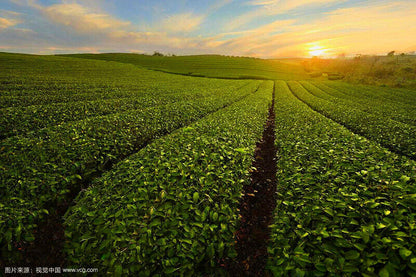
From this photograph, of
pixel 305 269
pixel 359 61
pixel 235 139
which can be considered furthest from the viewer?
pixel 359 61

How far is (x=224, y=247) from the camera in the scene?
4340mm

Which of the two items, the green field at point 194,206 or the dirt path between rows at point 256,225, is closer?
the green field at point 194,206

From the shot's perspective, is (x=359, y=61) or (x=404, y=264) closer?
(x=404, y=264)

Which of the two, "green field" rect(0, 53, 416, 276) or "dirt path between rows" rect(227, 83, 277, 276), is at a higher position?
"green field" rect(0, 53, 416, 276)

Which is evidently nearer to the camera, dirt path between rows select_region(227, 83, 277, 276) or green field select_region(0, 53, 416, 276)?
green field select_region(0, 53, 416, 276)

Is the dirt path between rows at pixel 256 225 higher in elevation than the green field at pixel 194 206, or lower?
lower

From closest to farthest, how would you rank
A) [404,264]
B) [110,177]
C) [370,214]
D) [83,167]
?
[404,264], [370,214], [110,177], [83,167]

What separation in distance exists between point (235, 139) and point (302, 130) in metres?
5.00

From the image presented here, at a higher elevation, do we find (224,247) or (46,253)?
(224,247)

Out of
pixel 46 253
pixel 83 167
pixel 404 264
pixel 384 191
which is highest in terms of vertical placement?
pixel 384 191

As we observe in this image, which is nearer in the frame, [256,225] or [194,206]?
[194,206]

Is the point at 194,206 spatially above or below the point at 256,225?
above

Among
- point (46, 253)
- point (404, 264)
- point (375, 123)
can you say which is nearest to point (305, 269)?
point (404, 264)

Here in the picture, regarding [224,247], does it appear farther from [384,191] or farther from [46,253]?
[46,253]
